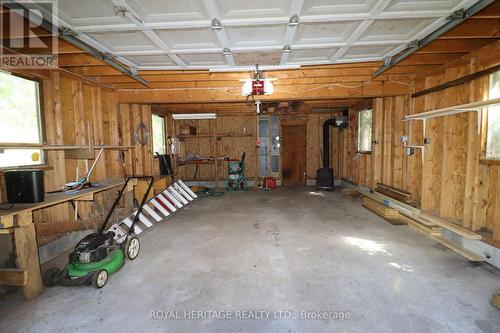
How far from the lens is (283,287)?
94.0 inches

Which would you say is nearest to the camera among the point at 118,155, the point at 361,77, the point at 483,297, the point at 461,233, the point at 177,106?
the point at 483,297

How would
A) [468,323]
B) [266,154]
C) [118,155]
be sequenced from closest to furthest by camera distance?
[468,323] < [118,155] < [266,154]

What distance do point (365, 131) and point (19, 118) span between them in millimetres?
6999

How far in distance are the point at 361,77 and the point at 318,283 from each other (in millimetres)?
3420

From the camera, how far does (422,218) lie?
3.81m

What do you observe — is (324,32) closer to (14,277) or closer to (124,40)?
(124,40)

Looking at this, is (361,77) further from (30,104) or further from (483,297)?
(30,104)

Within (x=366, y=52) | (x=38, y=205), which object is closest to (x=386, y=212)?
(x=366, y=52)

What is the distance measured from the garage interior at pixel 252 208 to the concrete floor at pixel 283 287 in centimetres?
2

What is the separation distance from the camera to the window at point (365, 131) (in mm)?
6297

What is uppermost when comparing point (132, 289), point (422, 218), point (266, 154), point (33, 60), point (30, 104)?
point (33, 60)

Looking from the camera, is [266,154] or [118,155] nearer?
[118,155]

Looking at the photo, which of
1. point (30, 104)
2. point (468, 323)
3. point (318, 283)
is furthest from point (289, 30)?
point (30, 104)

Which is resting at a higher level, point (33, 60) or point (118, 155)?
point (33, 60)
